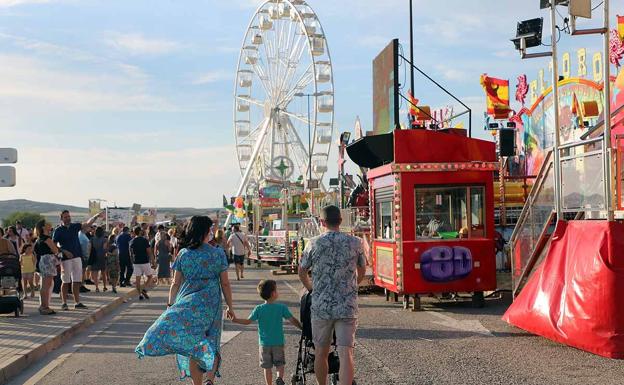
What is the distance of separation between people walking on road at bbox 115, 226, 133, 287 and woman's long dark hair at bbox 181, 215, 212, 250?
13.3 meters

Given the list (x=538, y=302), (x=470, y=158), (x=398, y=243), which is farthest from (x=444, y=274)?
(x=538, y=302)

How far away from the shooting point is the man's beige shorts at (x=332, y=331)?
6.23 metres

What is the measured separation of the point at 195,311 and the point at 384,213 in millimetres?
8496

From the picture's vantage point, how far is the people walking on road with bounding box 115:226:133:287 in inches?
768

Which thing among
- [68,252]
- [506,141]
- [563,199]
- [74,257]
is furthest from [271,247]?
[563,199]

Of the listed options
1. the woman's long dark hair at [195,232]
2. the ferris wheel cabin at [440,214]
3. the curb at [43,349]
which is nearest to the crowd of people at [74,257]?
the curb at [43,349]

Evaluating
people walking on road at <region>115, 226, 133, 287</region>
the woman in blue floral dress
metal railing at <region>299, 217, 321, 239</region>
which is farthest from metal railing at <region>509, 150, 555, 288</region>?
metal railing at <region>299, 217, 321, 239</region>

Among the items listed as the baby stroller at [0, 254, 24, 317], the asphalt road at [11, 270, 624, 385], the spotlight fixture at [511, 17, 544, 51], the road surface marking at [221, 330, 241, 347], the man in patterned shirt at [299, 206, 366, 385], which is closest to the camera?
the man in patterned shirt at [299, 206, 366, 385]

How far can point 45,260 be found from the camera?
1351 centimetres

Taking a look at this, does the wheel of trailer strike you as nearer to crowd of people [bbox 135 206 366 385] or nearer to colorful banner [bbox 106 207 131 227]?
crowd of people [bbox 135 206 366 385]

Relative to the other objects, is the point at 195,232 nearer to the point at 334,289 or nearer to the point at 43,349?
the point at 334,289

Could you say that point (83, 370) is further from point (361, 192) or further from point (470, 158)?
point (361, 192)

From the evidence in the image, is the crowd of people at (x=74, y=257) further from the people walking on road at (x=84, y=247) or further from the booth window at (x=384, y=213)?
the booth window at (x=384, y=213)

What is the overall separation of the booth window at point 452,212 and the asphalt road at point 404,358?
1.55 meters
